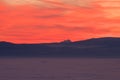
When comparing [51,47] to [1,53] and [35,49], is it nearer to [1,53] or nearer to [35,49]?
[35,49]

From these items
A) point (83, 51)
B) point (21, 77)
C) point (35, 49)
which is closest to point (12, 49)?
point (35, 49)

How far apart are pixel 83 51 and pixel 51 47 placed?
621 cm

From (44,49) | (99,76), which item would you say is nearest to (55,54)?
(44,49)

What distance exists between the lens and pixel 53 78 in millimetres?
39094

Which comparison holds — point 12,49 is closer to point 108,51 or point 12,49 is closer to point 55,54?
point 55,54

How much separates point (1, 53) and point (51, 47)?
10000 mm

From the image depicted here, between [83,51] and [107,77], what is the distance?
6310 centimetres

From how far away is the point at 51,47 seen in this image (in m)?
106

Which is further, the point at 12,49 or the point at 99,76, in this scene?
the point at 12,49

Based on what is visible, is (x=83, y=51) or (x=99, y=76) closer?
(x=99, y=76)

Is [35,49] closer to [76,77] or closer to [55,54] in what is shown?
[55,54]

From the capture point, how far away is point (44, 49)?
10488 centimetres

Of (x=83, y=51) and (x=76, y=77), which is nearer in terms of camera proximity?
(x=76, y=77)

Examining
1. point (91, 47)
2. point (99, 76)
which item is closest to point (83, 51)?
point (91, 47)
